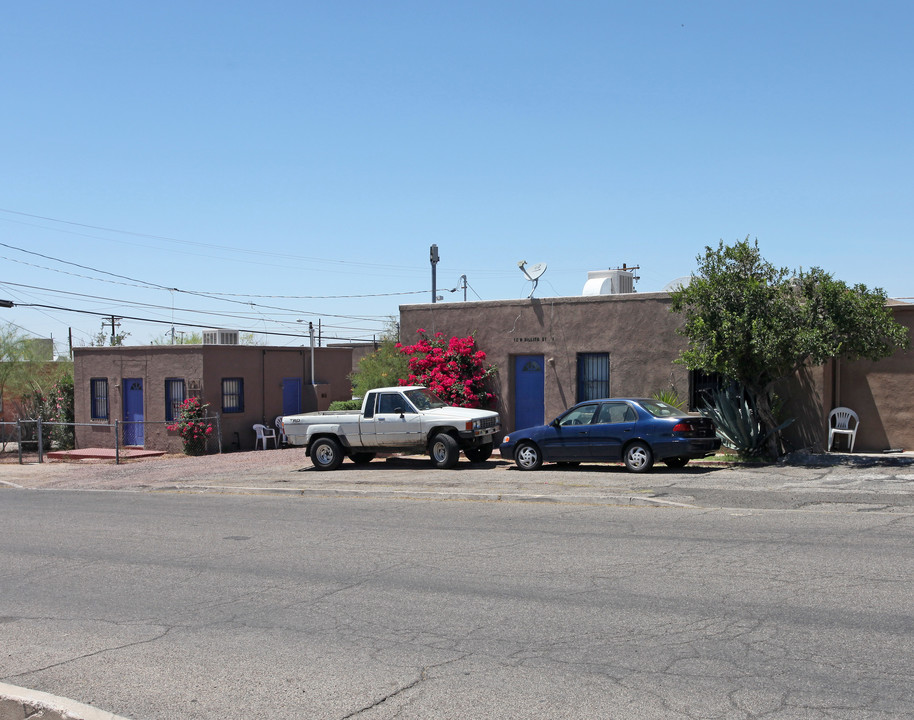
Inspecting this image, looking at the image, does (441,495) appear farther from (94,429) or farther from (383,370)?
(94,429)

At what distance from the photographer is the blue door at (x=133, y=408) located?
31.7 metres

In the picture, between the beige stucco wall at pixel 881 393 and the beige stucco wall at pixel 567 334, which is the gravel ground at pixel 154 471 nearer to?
the beige stucco wall at pixel 567 334

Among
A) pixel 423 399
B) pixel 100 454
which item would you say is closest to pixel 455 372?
pixel 423 399

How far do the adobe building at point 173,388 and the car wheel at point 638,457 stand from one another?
17.7m

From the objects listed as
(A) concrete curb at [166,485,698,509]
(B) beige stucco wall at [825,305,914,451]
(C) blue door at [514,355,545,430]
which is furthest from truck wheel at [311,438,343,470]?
(B) beige stucco wall at [825,305,914,451]

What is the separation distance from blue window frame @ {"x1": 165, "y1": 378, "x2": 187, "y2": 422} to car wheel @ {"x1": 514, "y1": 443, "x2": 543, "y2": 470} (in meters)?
16.4

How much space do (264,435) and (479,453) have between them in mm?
13657

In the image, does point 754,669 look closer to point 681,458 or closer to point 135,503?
point 681,458

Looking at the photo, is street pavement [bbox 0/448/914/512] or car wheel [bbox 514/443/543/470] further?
car wheel [bbox 514/443/543/470]

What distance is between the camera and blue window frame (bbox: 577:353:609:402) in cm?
2181

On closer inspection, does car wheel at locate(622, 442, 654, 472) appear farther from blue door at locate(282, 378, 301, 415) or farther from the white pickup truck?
blue door at locate(282, 378, 301, 415)

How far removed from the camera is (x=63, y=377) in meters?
35.9

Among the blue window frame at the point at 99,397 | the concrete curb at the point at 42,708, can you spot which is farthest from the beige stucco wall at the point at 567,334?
the concrete curb at the point at 42,708

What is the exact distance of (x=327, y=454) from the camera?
2095 cm
